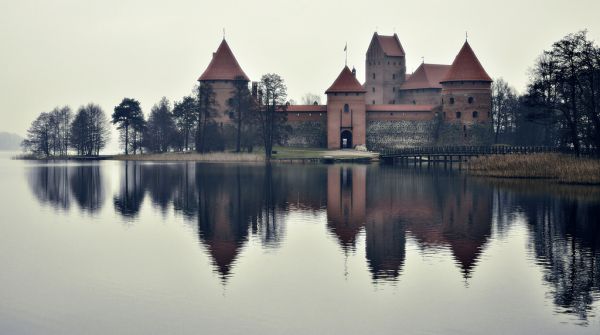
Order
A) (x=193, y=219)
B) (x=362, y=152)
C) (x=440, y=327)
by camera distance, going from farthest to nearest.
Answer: (x=362, y=152) → (x=193, y=219) → (x=440, y=327)

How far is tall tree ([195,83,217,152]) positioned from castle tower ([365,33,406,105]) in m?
18.9

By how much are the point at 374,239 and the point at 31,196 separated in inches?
687

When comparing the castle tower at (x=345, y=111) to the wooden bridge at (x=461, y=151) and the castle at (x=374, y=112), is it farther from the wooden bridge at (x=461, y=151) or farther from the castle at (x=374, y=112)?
the wooden bridge at (x=461, y=151)

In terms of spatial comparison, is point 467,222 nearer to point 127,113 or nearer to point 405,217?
point 405,217

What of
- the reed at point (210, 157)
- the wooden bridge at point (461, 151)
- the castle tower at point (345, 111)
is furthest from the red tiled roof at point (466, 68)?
the reed at point (210, 157)

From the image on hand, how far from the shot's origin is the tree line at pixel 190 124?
65.1 metres

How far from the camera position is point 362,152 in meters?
67.1

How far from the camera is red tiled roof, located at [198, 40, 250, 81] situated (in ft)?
240

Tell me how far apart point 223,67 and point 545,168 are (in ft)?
142

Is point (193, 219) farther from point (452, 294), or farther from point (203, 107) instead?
point (203, 107)

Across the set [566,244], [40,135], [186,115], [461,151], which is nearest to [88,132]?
[40,135]

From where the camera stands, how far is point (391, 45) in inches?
3226

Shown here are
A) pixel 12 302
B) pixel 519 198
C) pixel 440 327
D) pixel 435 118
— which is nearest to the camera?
pixel 440 327

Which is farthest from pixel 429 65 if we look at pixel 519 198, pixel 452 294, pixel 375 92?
pixel 452 294
